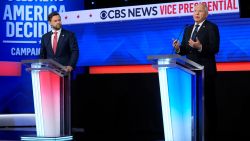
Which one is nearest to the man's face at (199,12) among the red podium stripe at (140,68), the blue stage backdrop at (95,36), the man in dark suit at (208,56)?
the man in dark suit at (208,56)

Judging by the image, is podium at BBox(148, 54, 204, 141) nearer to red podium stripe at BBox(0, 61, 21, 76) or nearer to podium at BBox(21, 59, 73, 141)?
podium at BBox(21, 59, 73, 141)

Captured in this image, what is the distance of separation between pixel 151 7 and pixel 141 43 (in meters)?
0.54

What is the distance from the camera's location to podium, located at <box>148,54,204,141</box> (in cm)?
334

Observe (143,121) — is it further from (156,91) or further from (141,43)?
(141,43)

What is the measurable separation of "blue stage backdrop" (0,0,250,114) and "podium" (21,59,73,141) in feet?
6.17

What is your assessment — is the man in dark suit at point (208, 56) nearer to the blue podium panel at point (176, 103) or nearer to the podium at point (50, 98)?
the blue podium panel at point (176, 103)

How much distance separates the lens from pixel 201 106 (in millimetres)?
3564

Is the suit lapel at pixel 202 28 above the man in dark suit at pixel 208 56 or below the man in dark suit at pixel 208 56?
above

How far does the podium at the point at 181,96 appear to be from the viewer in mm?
3340

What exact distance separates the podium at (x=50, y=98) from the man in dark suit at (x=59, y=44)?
0.35 m

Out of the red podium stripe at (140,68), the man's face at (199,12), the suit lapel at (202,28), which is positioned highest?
the man's face at (199,12)

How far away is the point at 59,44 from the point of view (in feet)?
15.7

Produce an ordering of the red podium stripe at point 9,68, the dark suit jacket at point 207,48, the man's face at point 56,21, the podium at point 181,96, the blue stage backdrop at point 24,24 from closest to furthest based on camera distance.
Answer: the podium at point 181,96 < the dark suit jacket at point 207,48 < the man's face at point 56,21 < the red podium stripe at point 9,68 < the blue stage backdrop at point 24,24

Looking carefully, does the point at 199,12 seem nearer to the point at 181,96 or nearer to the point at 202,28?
the point at 202,28
